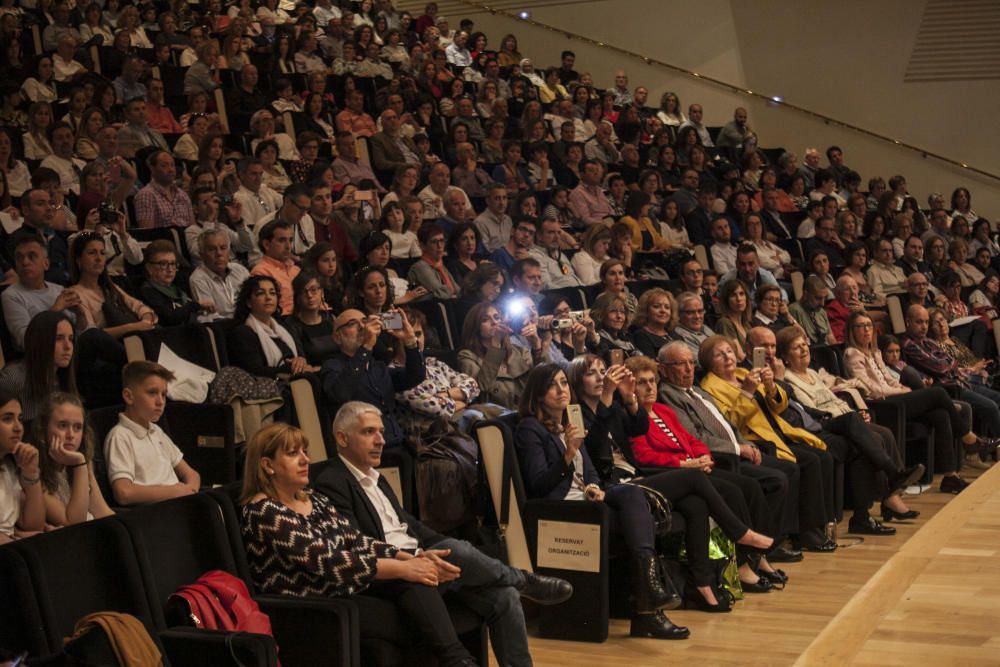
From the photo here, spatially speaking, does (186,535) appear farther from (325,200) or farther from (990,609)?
(325,200)

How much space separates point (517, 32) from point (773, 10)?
2696 millimetres

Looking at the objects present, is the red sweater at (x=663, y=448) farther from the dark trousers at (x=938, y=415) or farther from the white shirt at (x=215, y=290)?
the dark trousers at (x=938, y=415)

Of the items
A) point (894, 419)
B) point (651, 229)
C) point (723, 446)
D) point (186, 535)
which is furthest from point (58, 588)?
point (651, 229)

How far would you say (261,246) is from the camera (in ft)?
17.3

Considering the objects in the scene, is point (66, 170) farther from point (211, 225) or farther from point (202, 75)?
point (202, 75)

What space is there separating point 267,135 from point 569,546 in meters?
4.04

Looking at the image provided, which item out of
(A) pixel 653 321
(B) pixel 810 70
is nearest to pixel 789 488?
(A) pixel 653 321

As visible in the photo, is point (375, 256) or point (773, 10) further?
point (773, 10)

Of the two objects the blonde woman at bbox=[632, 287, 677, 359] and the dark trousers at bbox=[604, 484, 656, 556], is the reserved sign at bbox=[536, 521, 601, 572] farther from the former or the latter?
the blonde woman at bbox=[632, 287, 677, 359]

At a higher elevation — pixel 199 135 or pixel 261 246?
pixel 199 135

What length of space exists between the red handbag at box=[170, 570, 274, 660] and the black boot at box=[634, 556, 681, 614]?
141cm

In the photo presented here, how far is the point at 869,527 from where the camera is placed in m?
5.13

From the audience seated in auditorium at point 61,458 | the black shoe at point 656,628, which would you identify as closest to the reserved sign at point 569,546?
the black shoe at point 656,628

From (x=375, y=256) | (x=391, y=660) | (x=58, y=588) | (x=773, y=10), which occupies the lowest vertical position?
(x=391, y=660)
